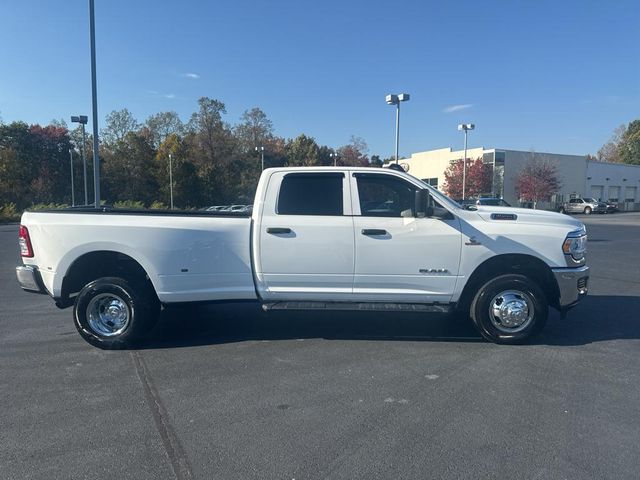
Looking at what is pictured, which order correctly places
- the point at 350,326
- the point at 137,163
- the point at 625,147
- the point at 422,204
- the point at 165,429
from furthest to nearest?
the point at 625,147
the point at 137,163
the point at 350,326
the point at 422,204
the point at 165,429

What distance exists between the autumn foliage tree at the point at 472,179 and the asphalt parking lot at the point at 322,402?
51.4 meters

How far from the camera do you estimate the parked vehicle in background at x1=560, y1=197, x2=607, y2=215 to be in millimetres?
53875

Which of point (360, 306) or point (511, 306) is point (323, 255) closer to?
point (360, 306)

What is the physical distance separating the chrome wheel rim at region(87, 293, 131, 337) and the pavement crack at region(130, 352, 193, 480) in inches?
30.6

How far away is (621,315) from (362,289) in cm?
436

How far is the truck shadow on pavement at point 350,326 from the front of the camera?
240 inches

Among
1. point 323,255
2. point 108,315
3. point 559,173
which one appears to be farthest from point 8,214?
point 559,173

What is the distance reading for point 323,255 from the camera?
18.4 feet

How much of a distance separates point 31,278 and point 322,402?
3863 millimetres

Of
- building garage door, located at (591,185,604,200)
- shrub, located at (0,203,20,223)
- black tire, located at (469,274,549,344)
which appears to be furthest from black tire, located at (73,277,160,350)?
building garage door, located at (591,185,604,200)

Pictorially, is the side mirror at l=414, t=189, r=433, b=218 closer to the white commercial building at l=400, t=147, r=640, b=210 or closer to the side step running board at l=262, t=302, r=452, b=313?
the side step running board at l=262, t=302, r=452, b=313

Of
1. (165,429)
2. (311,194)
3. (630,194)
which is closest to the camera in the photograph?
(165,429)

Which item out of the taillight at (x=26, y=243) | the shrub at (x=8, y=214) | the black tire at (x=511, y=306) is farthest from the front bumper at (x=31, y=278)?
the shrub at (x=8, y=214)

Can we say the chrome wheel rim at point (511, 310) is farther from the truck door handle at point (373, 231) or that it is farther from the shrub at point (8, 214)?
the shrub at point (8, 214)
